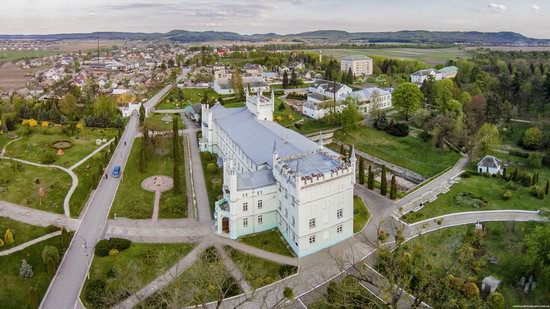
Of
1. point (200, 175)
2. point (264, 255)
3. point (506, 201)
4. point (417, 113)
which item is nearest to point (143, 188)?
point (200, 175)

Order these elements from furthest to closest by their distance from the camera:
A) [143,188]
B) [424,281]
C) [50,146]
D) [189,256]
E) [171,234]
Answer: [50,146] → [143,188] → [171,234] → [189,256] → [424,281]

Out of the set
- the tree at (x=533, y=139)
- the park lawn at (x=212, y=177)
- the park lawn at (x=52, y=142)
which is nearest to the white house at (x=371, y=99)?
the tree at (x=533, y=139)

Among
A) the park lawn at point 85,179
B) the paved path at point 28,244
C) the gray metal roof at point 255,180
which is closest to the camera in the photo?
the paved path at point 28,244

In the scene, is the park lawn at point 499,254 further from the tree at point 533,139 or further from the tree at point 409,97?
the tree at point 409,97

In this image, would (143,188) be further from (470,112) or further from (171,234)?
(470,112)

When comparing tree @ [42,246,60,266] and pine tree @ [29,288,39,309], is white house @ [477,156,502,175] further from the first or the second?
pine tree @ [29,288,39,309]

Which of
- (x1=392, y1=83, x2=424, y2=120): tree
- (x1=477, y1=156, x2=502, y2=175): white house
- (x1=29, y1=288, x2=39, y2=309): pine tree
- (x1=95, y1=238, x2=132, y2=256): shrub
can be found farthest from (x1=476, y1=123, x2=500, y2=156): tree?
(x1=29, y1=288, x2=39, y2=309): pine tree
